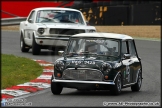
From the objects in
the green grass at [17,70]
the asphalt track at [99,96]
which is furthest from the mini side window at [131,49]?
the green grass at [17,70]

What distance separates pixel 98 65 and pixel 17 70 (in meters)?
4.75

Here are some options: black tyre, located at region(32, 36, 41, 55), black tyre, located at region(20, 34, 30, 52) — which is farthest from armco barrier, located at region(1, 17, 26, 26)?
black tyre, located at region(32, 36, 41, 55)

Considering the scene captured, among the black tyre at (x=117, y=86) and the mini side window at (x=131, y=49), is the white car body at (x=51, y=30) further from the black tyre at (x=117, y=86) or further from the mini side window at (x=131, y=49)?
the black tyre at (x=117, y=86)

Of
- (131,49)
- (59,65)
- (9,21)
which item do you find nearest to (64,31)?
(131,49)

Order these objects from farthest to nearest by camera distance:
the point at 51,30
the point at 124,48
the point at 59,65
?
1. the point at 51,30
2. the point at 124,48
3. the point at 59,65

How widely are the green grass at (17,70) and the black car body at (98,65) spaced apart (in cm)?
144

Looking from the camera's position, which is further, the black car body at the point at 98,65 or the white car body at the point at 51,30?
the white car body at the point at 51,30

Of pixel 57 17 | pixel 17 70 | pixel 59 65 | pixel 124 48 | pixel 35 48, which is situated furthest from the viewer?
pixel 57 17

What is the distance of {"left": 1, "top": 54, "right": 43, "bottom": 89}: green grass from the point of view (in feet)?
42.8

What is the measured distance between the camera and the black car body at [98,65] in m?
11.1

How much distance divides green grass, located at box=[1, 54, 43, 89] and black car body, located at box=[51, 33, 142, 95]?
4.71 ft

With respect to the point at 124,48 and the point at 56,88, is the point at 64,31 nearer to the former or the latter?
the point at 124,48

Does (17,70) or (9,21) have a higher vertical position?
(17,70)

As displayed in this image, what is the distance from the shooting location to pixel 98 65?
11094mm
